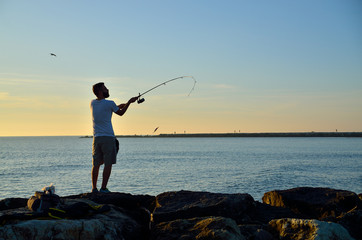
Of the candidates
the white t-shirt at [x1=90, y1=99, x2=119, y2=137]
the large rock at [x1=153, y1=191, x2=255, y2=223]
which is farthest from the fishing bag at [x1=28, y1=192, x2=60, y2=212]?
the white t-shirt at [x1=90, y1=99, x2=119, y2=137]

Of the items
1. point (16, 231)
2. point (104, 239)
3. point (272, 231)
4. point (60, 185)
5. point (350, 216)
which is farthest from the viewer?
point (60, 185)

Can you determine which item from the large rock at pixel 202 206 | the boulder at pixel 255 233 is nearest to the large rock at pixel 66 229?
the boulder at pixel 255 233

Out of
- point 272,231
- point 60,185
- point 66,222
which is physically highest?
point 66,222

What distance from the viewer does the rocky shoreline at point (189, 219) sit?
10.8ft

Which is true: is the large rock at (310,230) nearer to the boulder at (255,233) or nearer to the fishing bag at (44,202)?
the boulder at (255,233)

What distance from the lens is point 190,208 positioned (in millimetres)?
5090

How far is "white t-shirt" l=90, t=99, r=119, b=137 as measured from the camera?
6047mm

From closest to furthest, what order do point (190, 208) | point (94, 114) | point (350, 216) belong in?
point (350, 216)
point (190, 208)
point (94, 114)

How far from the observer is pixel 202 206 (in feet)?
16.9

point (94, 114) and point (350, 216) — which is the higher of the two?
point (94, 114)

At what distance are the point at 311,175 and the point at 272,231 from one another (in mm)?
20126

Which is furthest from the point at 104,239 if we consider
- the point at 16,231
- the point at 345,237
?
the point at 345,237

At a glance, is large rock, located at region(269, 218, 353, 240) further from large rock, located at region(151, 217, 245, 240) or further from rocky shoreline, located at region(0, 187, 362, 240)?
large rock, located at region(151, 217, 245, 240)

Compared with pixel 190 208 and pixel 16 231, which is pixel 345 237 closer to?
pixel 190 208
